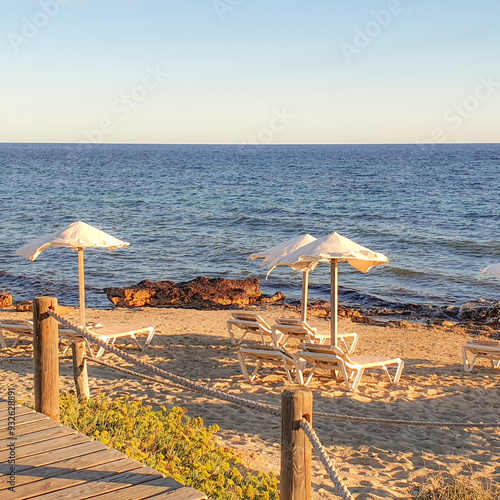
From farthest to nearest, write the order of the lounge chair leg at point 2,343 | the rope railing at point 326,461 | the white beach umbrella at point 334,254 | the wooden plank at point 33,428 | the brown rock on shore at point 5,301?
the brown rock on shore at point 5,301 → the lounge chair leg at point 2,343 → the white beach umbrella at point 334,254 → the wooden plank at point 33,428 → the rope railing at point 326,461

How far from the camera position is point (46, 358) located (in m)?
4.77

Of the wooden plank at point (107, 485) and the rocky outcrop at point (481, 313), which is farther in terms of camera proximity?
the rocky outcrop at point (481, 313)

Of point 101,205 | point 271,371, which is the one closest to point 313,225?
point 101,205

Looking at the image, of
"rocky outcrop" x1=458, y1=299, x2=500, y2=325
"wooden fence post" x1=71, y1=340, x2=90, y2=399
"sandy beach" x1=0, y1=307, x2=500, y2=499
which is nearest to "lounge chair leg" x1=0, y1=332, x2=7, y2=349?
"sandy beach" x1=0, y1=307, x2=500, y2=499

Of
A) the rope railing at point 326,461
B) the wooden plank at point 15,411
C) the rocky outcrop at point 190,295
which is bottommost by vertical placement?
the rocky outcrop at point 190,295

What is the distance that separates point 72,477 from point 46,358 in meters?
1.36

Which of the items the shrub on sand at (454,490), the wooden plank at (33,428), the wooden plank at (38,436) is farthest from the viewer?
the shrub on sand at (454,490)

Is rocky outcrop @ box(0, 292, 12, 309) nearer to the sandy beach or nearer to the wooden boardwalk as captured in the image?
the sandy beach

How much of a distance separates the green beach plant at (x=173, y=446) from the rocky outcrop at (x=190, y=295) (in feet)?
31.6

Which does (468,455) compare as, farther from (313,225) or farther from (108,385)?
(313,225)

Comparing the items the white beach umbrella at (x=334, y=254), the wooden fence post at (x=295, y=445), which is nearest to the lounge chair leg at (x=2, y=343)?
the white beach umbrella at (x=334, y=254)

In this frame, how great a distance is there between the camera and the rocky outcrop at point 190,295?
1596 cm

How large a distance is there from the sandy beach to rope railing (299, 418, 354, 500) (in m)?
2.35

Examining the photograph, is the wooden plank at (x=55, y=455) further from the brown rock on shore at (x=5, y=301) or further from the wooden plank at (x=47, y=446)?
the brown rock on shore at (x=5, y=301)
